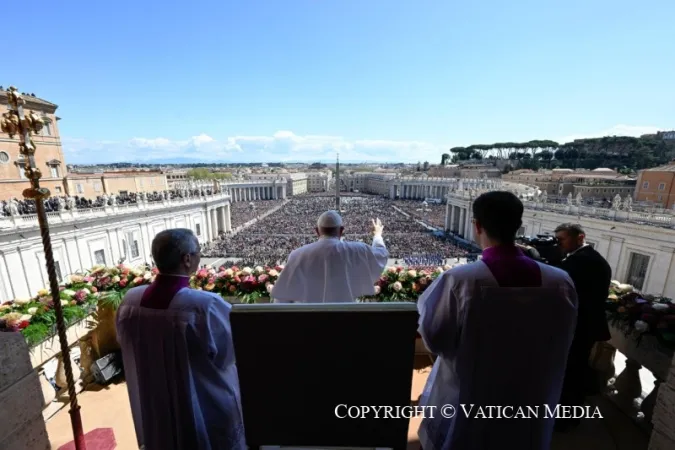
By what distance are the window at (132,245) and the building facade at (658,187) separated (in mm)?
44547

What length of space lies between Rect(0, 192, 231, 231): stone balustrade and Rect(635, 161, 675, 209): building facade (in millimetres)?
43803

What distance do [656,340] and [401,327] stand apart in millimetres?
3160

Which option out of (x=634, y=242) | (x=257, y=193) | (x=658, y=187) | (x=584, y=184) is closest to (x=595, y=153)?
(x=584, y=184)

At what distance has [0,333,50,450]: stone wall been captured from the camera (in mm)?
1581

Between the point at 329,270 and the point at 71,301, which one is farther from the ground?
the point at 329,270

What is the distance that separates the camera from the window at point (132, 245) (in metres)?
20.9

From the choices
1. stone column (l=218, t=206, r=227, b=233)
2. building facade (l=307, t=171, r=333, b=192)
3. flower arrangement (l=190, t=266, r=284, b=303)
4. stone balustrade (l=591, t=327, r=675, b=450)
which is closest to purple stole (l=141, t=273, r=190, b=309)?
flower arrangement (l=190, t=266, r=284, b=303)

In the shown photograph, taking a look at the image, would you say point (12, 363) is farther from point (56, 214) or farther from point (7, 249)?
point (56, 214)

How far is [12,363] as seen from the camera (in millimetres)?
1604

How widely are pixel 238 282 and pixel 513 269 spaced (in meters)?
3.52

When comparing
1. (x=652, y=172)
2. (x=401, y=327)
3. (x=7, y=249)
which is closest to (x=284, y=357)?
(x=401, y=327)

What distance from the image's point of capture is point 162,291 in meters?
1.92

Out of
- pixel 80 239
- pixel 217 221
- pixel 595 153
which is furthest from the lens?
pixel 595 153

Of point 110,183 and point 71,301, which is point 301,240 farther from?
point 71,301
